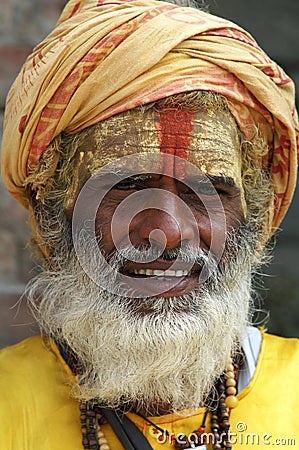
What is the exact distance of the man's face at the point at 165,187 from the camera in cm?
170

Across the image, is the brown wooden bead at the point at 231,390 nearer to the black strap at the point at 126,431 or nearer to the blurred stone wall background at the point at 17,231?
the black strap at the point at 126,431

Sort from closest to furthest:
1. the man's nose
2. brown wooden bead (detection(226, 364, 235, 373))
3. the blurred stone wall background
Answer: the man's nose
brown wooden bead (detection(226, 364, 235, 373))
the blurred stone wall background

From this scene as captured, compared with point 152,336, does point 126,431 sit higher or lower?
lower

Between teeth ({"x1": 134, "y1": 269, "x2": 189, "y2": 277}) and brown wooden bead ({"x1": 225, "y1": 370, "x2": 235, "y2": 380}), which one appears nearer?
teeth ({"x1": 134, "y1": 269, "x2": 189, "y2": 277})

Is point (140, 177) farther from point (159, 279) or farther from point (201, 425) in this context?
point (201, 425)

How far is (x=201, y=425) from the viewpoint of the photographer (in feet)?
5.87

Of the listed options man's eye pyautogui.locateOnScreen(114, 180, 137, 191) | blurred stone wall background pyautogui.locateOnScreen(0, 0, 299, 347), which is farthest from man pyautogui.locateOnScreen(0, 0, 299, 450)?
blurred stone wall background pyautogui.locateOnScreen(0, 0, 299, 347)

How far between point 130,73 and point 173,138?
18cm

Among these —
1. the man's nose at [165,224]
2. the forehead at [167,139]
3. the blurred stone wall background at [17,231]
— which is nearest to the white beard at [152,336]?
the man's nose at [165,224]

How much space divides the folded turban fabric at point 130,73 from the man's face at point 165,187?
2.3 inches

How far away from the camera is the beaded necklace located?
1744mm

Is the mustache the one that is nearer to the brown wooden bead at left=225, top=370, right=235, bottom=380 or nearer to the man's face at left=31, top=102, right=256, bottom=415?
the man's face at left=31, top=102, right=256, bottom=415

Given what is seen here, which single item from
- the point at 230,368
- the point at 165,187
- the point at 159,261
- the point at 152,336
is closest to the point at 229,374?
the point at 230,368

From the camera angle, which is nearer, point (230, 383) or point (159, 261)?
point (159, 261)
